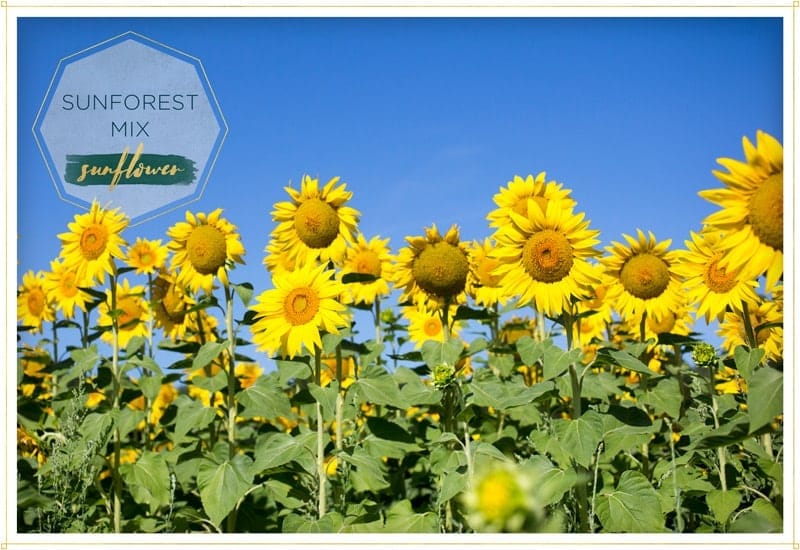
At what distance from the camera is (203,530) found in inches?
195

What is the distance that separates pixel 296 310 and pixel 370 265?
161 cm

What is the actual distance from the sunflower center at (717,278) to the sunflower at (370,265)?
6.88 feet

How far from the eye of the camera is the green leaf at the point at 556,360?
3.23 m

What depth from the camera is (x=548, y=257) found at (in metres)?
3.60

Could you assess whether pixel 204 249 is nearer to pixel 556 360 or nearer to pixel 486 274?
pixel 486 274

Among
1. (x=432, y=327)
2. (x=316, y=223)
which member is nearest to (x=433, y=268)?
(x=316, y=223)

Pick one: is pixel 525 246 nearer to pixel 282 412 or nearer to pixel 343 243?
pixel 343 243

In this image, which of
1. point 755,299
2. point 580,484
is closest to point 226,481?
point 580,484

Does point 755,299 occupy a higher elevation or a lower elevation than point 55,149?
lower

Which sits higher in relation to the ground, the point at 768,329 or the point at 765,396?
the point at 768,329

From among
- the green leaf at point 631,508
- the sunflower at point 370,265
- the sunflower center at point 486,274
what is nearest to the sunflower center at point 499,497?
the green leaf at point 631,508

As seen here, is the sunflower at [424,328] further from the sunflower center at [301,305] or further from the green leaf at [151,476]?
the green leaf at [151,476]

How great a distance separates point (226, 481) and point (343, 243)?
1.35 meters

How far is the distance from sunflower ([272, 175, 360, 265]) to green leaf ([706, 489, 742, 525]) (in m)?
2.15
